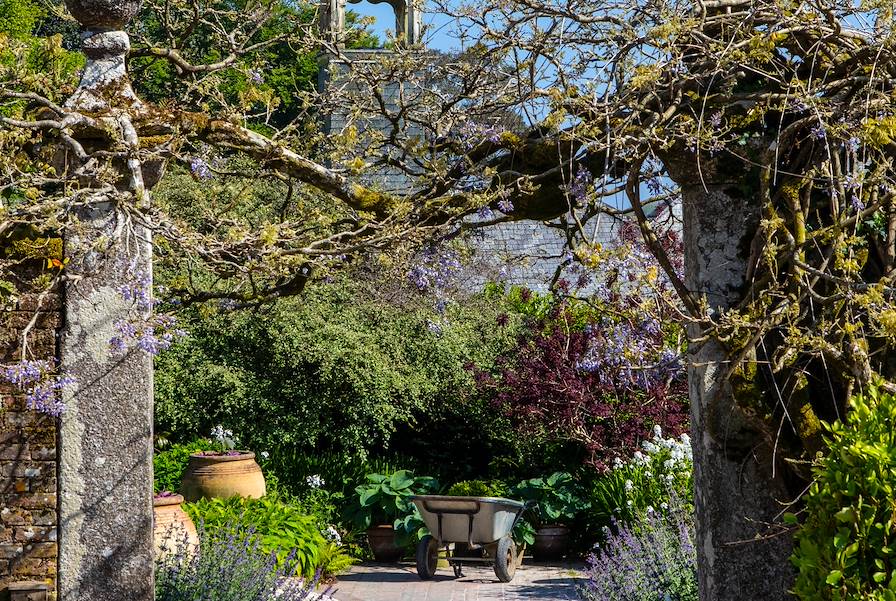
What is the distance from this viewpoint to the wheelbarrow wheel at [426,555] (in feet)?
29.2

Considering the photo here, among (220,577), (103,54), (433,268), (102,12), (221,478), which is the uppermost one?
(102,12)

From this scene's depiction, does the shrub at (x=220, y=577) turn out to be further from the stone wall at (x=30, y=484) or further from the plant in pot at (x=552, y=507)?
the plant in pot at (x=552, y=507)

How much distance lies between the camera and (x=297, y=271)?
502 centimetres

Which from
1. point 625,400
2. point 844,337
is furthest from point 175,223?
point 625,400

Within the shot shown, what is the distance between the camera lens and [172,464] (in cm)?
981

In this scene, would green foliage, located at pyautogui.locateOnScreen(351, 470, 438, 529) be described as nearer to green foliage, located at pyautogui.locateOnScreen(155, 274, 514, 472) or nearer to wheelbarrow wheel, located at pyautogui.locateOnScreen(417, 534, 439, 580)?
→ wheelbarrow wheel, located at pyautogui.locateOnScreen(417, 534, 439, 580)

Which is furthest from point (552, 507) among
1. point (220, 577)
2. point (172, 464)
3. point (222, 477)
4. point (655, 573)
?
point (220, 577)

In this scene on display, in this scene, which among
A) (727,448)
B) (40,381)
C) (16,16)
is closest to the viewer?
(727,448)

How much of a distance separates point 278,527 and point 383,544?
1.93m

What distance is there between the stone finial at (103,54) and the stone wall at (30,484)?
92cm

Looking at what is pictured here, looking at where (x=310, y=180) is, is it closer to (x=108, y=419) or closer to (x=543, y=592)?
(x=108, y=419)

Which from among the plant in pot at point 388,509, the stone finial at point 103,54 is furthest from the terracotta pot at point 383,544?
the stone finial at point 103,54

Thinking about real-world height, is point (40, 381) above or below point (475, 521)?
above

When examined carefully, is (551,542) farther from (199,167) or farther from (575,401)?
(199,167)
